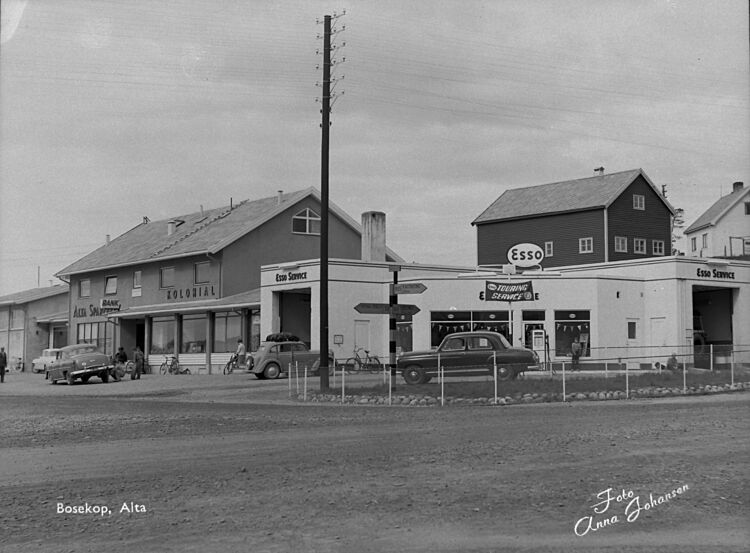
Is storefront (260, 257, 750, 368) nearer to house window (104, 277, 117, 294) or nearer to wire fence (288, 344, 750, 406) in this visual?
wire fence (288, 344, 750, 406)

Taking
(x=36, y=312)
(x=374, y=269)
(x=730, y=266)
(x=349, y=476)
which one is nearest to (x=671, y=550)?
(x=349, y=476)

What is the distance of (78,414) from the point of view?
20.0m

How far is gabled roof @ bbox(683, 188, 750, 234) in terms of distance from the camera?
67.6 meters

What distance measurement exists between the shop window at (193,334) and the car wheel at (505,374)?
23.4 metres

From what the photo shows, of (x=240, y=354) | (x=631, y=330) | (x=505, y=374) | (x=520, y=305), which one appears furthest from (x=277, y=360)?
(x=631, y=330)

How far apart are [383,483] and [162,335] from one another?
1543 inches

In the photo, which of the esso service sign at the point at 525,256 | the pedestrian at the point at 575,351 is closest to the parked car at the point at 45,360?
the esso service sign at the point at 525,256

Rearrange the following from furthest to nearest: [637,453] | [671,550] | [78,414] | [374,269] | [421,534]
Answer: [374,269] < [78,414] < [637,453] < [421,534] < [671,550]

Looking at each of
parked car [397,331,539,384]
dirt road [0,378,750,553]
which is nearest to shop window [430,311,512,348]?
parked car [397,331,539,384]

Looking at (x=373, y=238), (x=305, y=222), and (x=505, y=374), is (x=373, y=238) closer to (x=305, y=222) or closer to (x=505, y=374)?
(x=305, y=222)

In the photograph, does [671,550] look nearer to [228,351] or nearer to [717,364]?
[717,364]

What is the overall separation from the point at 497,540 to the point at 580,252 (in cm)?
4642

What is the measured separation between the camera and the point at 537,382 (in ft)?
77.8

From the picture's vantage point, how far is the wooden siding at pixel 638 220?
51.5 m
